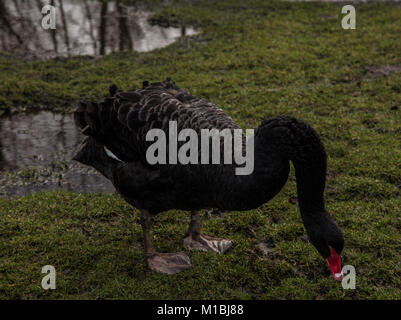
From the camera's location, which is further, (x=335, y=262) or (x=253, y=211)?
(x=253, y=211)

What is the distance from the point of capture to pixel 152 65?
8.59 metres

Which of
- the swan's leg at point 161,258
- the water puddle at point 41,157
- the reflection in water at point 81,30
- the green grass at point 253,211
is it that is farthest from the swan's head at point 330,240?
the reflection in water at point 81,30

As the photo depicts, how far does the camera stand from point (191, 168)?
3.55 m

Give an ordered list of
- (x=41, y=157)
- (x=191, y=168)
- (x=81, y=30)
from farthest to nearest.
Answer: (x=81, y=30)
(x=41, y=157)
(x=191, y=168)

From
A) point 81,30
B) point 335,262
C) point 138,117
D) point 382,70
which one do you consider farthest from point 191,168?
point 81,30

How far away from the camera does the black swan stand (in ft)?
10.5

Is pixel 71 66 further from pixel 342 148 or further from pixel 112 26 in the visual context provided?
pixel 342 148

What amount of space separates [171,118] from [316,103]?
379 cm

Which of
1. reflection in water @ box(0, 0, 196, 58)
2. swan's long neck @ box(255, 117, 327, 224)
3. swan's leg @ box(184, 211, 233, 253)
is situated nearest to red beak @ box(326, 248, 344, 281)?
swan's long neck @ box(255, 117, 327, 224)

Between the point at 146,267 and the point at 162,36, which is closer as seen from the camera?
the point at 146,267

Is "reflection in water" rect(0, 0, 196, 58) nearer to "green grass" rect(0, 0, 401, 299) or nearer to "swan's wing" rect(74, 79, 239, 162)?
"green grass" rect(0, 0, 401, 299)

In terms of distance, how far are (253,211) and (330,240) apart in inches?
61.6

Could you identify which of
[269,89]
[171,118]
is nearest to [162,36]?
[269,89]

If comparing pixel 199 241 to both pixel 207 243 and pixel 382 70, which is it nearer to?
pixel 207 243
